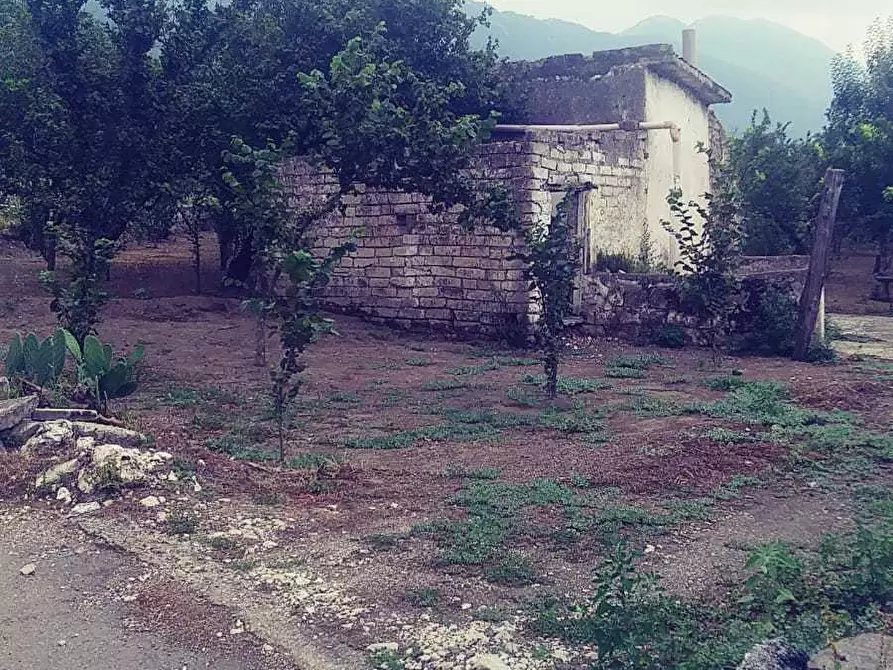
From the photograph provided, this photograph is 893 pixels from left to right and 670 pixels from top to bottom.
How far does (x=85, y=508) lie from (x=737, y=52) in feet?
169

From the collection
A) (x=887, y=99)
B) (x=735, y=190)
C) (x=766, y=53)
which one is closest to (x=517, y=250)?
(x=735, y=190)

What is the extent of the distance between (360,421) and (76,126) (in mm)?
6205

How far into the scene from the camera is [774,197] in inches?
682

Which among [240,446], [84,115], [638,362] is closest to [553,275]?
[638,362]

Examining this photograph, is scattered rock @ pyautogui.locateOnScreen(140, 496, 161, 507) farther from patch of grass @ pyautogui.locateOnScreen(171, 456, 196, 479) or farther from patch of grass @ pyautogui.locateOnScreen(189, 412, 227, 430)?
patch of grass @ pyautogui.locateOnScreen(189, 412, 227, 430)

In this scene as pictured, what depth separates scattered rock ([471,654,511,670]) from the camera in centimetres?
321

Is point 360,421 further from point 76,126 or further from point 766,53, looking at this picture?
point 766,53

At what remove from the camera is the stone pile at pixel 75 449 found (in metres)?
5.26

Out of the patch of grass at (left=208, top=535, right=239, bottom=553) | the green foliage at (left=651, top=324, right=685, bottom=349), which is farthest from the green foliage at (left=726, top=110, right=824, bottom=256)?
the patch of grass at (left=208, top=535, right=239, bottom=553)

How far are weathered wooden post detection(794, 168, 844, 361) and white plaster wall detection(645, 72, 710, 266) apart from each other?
353 centimetres

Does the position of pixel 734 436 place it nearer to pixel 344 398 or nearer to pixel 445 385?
pixel 445 385

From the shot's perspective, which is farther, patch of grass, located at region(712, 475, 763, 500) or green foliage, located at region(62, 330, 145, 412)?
green foliage, located at region(62, 330, 145, 412)

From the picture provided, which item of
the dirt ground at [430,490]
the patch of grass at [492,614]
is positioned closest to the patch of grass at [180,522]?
the dirt ground at [430,490]

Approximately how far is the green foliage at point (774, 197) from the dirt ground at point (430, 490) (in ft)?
24.2
